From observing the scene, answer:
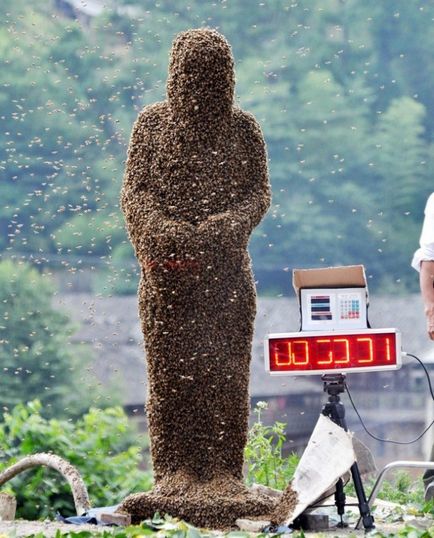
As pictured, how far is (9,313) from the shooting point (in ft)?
33.6

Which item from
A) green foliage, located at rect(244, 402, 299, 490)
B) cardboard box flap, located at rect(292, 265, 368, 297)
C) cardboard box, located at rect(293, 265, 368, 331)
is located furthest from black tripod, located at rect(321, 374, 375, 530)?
green foliage, located at rect(244, 402, 299, 490)

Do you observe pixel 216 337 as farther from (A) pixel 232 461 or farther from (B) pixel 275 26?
(B) pixel 275 26

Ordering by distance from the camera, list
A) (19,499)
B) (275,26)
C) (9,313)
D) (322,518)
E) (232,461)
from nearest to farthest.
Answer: (322,518) < (232,461) < (19,499) < (9,313) < (275,26)

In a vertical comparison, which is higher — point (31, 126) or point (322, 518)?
point (31, 126)

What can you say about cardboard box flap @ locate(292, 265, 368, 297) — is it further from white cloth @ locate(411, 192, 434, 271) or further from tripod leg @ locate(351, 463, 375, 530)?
tripod leg @ locate(351, 463, 375, 530)

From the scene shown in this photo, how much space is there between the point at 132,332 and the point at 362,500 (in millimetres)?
5791

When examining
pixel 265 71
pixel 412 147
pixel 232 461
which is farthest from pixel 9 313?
Result: pixel 232 461

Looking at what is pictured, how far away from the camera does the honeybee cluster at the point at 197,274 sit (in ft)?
18.1

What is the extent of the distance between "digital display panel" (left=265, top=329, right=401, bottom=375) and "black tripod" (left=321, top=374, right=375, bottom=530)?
4.6 inches

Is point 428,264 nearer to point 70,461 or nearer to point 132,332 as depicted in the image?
point 70,461

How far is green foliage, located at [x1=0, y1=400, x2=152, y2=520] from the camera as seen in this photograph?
707 cm

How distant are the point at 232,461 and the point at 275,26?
617 centimetres

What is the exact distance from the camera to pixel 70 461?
7.39m

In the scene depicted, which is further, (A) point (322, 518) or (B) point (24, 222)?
(B) point (24, 222)
